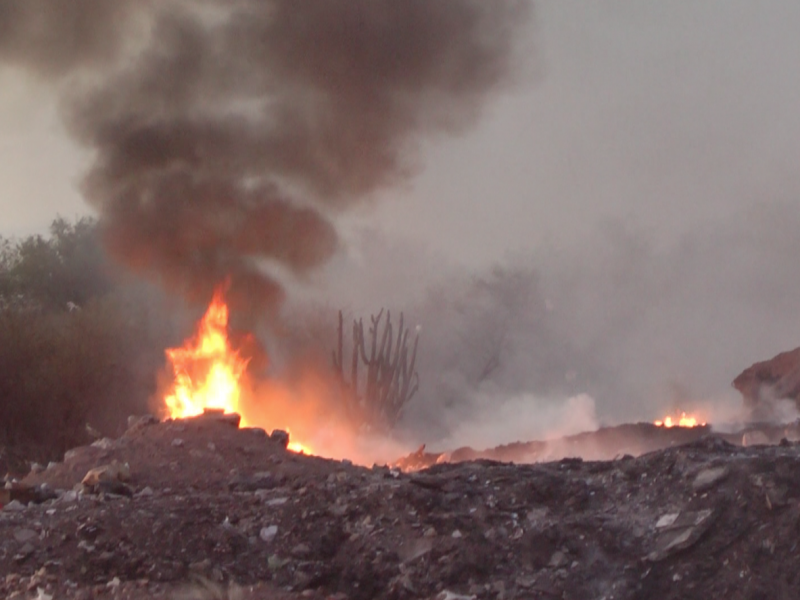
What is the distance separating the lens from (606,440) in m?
18.6

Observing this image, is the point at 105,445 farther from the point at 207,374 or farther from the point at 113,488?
the point at 207,374

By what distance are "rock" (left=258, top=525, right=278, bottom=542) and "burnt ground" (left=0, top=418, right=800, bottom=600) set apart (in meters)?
0.01

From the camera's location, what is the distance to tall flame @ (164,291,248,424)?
14.6 meters

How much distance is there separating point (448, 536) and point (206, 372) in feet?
30.2

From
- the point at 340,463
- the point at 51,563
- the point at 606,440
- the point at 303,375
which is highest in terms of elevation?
the point at 303,375

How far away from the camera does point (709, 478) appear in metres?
6.95

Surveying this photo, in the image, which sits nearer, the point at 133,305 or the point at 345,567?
the point at 345,567

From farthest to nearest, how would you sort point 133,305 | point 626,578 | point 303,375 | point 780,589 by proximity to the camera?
1. point 303,375
2. point 133,305
3. point 626,578
4. point 780,589

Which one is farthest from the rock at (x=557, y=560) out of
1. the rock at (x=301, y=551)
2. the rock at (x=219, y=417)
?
the rock at (x=219, y=417)

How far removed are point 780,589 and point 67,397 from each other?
51.1 feet

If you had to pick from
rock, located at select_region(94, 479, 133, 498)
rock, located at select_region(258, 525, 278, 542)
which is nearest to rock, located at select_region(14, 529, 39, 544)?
rock, located at select_region(94, 479, 133, 498)

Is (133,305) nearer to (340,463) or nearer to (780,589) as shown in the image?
(340,463)

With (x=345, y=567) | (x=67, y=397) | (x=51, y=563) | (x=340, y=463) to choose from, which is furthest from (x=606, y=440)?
(x=51, y=563)

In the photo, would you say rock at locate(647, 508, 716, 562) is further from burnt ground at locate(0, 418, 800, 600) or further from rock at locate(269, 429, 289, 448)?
rock at locate(269, 429, 289, 448)
